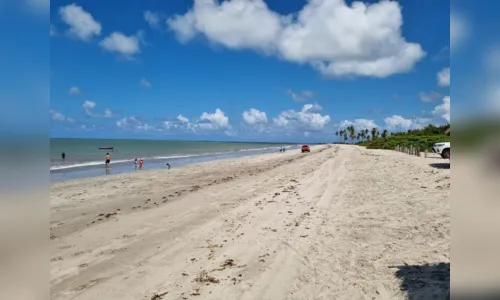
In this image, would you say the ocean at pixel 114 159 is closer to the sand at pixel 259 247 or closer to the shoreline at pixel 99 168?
the shoreline at pixel 99 168

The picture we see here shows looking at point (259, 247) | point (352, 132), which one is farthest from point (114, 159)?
point (352, 132)

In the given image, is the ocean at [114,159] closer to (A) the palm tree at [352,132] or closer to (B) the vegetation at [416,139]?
(B) the vegetation at [416,139]

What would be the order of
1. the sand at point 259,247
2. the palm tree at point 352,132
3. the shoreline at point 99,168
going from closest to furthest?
the sand at point 259,247, the shoreline at point 99,168, the palm tree at point 352,132

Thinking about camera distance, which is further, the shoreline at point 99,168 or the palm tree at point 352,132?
the palm tree at point 352,132

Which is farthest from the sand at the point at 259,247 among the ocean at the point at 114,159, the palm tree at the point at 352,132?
the palm tree at the point at 352,132

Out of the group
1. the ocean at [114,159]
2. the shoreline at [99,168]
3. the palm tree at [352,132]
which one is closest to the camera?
the shoreline at [99,168]

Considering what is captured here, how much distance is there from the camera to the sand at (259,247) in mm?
5598

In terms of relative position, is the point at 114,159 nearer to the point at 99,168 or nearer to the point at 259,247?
the point at 99,168

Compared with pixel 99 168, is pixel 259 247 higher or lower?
higher

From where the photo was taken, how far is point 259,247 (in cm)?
777

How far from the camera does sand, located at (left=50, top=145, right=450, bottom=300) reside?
5598 mm

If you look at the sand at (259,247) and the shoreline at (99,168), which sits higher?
the sand at (259,247)

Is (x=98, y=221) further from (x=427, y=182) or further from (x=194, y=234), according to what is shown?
(x=427, y=182)

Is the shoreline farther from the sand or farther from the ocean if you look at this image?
the sand
